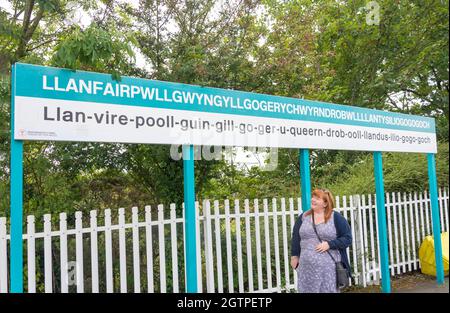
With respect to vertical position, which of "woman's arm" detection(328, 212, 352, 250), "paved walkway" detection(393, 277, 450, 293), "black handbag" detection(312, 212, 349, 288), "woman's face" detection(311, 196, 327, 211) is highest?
"woman's face" detection(311, 196, 327, 211)

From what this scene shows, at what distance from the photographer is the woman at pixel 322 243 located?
427 centimetres

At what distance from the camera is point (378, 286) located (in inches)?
283

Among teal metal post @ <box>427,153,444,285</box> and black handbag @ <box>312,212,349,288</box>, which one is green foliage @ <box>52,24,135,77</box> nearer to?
black handbag @ <box>312,212,349,288</box>

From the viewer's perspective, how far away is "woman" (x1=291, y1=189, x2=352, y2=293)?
14.0ft

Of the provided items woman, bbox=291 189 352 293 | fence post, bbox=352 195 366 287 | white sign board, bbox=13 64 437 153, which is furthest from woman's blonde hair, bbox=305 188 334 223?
fence post, bbox=352 195 366 287

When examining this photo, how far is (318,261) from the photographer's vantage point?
4289 millimetres

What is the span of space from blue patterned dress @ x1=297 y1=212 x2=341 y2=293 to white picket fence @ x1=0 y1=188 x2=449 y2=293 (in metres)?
1.06

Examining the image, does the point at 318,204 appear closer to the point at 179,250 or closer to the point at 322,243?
the point at 322,243

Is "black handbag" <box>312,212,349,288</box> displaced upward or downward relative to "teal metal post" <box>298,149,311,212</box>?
downward

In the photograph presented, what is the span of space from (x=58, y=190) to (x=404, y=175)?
21.6ft

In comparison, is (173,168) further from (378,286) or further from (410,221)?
(410,221)

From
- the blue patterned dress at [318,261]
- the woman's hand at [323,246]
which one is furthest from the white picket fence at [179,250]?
the woman's hand at [323,246]

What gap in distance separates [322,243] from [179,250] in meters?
2.27

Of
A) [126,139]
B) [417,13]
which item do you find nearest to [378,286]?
[126,139]
